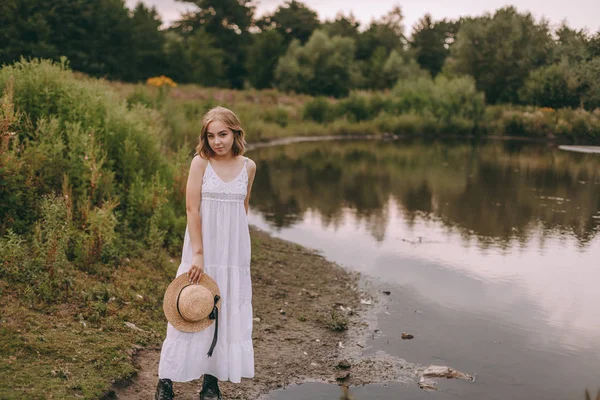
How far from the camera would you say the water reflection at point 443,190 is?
13.0 metres

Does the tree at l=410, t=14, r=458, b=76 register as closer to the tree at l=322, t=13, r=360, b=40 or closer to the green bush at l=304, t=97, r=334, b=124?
the tree at l=322, t=13, r=360, b=40

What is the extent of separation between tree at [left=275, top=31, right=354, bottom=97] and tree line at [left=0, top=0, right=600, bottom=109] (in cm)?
10

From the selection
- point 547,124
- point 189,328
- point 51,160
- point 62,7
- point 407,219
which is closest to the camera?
point 189,328

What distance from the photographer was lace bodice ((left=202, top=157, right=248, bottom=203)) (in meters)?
4.64

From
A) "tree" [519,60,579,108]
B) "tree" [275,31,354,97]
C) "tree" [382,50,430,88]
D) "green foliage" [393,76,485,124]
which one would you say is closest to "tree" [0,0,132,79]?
"tree" [275,31,354,97]

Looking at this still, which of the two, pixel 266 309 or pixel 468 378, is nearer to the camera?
pixel 468 378

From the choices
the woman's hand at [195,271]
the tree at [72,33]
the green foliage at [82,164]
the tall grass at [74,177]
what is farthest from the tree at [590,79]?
the tree at [72,33]

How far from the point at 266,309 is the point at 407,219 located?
6.83 metres

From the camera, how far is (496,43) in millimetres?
44594

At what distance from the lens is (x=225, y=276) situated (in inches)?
184

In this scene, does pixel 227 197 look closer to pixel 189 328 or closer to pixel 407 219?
pixel 189 328

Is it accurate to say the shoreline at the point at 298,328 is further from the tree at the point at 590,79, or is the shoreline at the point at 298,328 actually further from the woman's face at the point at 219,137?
the tree at the point at 590,79

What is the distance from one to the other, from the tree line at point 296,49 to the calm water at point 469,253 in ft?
14.7

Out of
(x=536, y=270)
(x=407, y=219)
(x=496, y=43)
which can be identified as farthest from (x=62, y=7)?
(x=536, y=270)
